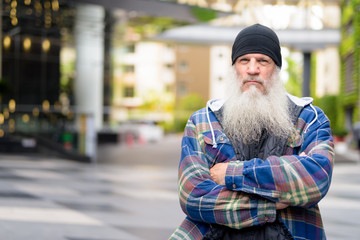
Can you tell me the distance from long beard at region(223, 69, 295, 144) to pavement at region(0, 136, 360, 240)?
14.4ft

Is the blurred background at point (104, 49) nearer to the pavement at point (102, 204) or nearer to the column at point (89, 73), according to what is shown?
the column at point (89, 73)

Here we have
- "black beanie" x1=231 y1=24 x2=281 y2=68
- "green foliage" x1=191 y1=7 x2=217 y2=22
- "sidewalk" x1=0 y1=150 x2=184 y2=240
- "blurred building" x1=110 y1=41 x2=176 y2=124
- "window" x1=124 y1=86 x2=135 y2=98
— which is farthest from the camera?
"window" x1=124 y1=86 x2=135 y2=98

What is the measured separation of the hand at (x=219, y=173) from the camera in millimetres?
Answer: 2350

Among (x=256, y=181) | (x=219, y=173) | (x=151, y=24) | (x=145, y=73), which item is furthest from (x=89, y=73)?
(x=145, y=73)

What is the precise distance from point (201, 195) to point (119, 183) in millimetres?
10731

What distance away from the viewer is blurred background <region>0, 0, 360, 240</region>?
855 cm

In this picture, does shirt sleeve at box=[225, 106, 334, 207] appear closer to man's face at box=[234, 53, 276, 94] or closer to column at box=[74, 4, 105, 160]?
man's face at box=[234, 53, 276, 94]

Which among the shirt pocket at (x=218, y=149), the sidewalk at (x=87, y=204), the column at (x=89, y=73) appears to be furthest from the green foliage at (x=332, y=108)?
the shirt pocket at (x=218, y=149)

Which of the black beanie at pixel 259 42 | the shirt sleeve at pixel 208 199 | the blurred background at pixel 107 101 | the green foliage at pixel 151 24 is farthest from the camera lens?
the green foliage at pixel 151 24

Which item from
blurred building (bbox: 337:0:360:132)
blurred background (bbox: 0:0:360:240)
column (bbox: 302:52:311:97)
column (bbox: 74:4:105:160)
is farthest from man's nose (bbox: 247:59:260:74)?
blurred building (bbox: 337:0:360:132)

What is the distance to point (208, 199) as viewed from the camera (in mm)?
2328

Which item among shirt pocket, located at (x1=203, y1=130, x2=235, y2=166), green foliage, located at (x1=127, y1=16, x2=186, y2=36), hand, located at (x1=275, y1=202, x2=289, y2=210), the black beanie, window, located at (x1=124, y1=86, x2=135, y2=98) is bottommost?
window, located at (x1=124, y1=86, x2=135, y2=98)

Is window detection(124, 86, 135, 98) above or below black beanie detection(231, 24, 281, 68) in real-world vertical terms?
below

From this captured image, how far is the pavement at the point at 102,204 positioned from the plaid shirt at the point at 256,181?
4.32m
